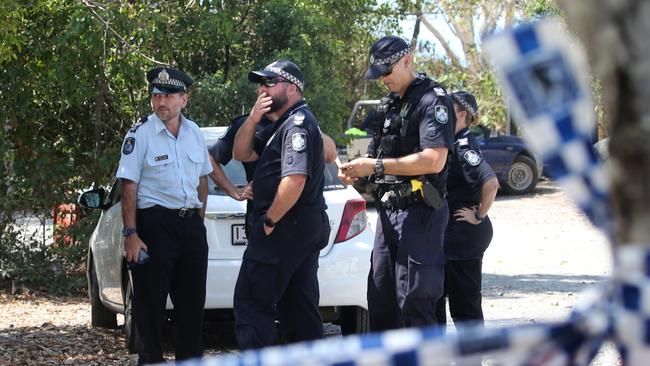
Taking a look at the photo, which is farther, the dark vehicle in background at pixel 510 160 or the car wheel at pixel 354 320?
the dark vehicle in background at pixel 510 160

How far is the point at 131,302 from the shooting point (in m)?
6.83

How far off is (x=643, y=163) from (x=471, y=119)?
5.35 meters

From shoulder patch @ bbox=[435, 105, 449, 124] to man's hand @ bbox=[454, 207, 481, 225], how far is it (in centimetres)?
103

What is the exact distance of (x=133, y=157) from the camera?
21.5 ft

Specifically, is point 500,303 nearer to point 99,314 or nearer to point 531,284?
point 531,284

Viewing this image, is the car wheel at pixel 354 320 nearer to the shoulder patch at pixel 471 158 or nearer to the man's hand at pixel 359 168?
the shoulder patch at pixel 471 158

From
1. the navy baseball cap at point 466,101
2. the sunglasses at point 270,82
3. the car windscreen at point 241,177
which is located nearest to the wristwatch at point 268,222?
the sunglasses at point 270,82

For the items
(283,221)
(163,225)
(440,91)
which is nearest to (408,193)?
(440,91)

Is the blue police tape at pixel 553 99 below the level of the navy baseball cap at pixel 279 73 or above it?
below

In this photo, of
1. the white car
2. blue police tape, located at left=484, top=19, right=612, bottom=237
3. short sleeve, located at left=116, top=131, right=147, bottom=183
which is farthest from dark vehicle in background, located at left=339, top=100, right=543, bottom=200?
blue police tape, located at left=484, top=19, right=612, bottom=237

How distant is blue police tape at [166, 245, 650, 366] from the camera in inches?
70.6

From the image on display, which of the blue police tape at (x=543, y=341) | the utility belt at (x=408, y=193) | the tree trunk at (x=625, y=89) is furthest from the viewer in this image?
the utility belt at (x=408, y=193)

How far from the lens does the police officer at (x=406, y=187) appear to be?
587cm

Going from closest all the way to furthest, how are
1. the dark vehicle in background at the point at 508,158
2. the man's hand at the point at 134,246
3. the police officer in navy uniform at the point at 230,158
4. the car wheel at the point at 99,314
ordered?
the police officer in navy uniform at the point at 230,158 < the man's hand at the point at 134,246 < the car wheel at the point at 99,314 < the dark vehicle in background at the point at 508,158
